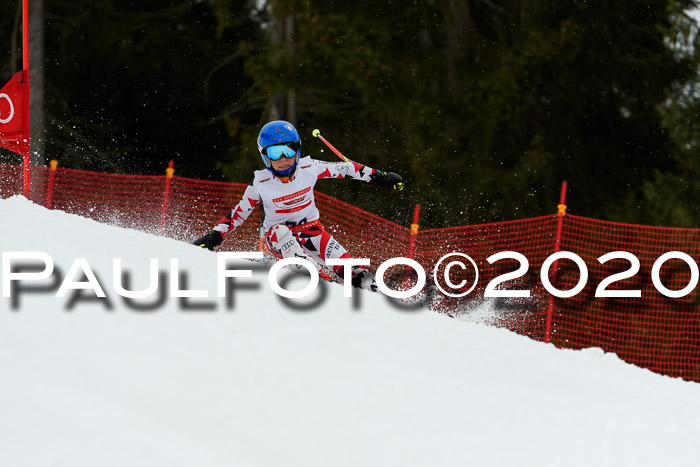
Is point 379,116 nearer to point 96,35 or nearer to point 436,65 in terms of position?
point 436,65

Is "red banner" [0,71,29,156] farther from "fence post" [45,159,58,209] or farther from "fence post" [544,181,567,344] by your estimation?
"fence post" [544,181,567,344]

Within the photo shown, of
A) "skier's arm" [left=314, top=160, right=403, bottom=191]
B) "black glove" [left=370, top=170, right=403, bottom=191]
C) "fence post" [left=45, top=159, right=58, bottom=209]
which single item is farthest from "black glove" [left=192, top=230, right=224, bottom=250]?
"fence post" [left=45, top=159, right=58, bottom=209]

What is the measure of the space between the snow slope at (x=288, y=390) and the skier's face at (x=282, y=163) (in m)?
0.89

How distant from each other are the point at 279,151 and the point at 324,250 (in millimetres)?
957

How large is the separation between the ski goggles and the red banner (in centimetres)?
323

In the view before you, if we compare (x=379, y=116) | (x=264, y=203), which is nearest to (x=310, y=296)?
(x=264, y=203)

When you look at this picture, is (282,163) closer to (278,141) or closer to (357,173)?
(278,141)

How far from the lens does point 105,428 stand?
421 centimetres

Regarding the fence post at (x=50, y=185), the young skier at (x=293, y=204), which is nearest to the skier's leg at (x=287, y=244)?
the young skier at (x=293, y=204)

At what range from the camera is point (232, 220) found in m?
7.92

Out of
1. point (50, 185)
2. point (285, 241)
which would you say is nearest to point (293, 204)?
point (285, 241)

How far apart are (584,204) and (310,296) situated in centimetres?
1205

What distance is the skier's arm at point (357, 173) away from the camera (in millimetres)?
7746

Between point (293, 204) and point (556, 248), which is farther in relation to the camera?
point (556, 248)
